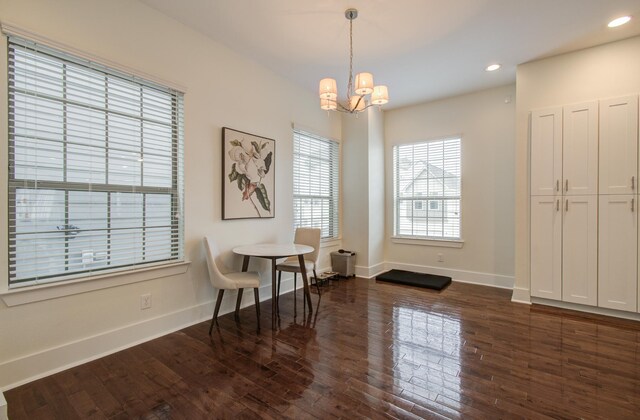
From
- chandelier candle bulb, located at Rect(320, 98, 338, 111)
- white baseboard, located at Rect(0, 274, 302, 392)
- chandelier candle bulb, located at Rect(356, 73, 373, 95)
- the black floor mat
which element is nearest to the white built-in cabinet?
the black floor mat

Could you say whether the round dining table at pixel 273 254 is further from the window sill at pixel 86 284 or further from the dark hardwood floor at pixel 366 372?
the window sill at pixel 86 284

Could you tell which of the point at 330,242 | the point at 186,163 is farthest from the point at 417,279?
the point at 186,163

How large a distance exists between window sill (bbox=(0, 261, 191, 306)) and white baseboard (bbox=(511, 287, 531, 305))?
3839mm

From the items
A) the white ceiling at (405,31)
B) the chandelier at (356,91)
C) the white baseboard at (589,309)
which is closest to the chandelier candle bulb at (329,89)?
the chandelier at (356,91)

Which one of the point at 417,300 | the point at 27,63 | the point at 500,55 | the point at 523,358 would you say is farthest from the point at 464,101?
the point at 27,63

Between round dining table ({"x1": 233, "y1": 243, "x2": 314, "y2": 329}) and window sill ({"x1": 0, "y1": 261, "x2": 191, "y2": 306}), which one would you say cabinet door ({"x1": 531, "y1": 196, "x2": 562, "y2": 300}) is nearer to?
round dining table ({"x1": 233, "y1": 243, "x2": 314, "y2": 329})

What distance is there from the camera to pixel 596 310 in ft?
10.8

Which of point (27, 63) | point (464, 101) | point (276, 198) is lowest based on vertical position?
point (276, 198)

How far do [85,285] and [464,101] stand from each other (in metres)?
5.23

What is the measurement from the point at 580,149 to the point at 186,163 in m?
4.21

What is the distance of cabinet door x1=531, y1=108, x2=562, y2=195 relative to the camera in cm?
344

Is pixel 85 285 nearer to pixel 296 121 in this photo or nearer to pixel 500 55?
pixel 296 121

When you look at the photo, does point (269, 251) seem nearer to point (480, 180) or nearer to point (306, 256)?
point (306, 256)

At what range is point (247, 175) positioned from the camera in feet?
11.7
